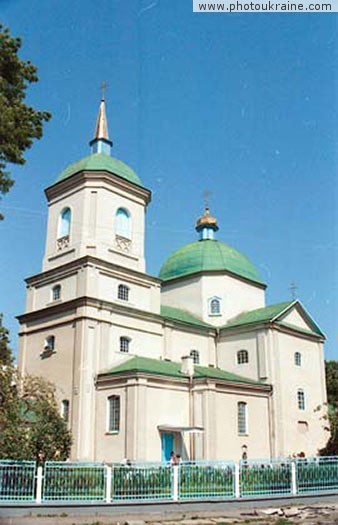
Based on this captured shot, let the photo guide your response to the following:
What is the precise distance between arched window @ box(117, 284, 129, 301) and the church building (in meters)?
0.05

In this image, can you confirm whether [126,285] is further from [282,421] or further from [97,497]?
[97,497]

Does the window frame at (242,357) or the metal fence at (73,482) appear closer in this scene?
the metal fence at (73,482)

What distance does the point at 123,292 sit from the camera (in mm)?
29234

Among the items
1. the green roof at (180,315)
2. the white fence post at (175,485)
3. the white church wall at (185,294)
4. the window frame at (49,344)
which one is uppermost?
the white church wall at (185,294)

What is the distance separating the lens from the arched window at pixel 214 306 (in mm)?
36094

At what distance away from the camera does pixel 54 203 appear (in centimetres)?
3098

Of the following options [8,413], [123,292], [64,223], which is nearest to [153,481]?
[8,413]

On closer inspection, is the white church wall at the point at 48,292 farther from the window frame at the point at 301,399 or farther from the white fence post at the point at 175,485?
the window frame at the point at 301,399

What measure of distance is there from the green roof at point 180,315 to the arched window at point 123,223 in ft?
16.6

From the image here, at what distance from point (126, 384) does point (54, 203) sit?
1093 centimetres

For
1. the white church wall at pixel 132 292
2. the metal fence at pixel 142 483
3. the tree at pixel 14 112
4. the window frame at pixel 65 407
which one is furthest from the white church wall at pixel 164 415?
the tree at pixel 14 112

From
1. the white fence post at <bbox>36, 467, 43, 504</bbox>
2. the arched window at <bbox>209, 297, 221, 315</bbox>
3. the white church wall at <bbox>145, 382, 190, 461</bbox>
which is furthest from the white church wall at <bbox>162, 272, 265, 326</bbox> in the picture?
the white fence post at <bbox>36, 467, 43, 504</bbox>

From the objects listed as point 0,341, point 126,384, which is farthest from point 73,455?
point 0,341

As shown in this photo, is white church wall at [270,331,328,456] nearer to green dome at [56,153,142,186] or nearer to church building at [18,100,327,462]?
church building at [18,100,327,462]
